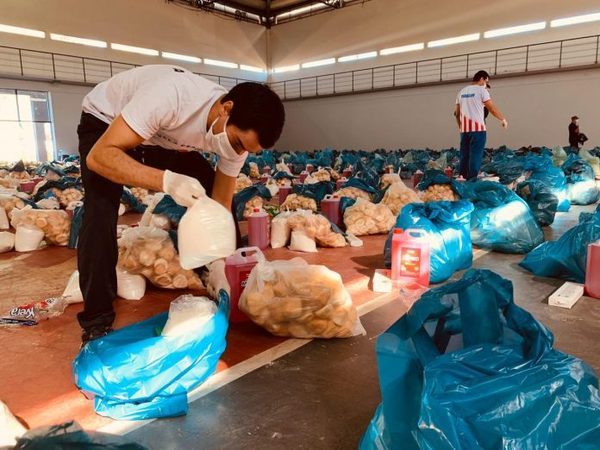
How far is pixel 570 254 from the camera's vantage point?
107 inches

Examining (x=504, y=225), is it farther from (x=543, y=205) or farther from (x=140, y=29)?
(x=140, y=29)

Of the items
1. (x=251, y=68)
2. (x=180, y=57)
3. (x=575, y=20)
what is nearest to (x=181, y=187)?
(x=575, y=20)

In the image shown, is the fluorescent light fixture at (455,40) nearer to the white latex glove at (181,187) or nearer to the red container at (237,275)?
the red container at (237,275)

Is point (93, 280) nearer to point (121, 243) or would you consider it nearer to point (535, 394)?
point (121, 243)

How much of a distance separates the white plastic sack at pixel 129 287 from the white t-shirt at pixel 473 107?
15.4 feet

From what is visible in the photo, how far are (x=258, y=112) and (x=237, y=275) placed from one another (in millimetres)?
866

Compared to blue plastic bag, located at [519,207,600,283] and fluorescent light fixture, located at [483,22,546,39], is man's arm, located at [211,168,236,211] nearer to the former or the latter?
blue plastic bag, located at [519,207,600,283]

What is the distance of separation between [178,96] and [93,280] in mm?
797

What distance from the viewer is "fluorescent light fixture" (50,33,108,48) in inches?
576

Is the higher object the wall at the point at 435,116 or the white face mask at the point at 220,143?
the wall at the point at 435,116

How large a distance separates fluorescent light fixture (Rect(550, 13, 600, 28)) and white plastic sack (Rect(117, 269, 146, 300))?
1450cm

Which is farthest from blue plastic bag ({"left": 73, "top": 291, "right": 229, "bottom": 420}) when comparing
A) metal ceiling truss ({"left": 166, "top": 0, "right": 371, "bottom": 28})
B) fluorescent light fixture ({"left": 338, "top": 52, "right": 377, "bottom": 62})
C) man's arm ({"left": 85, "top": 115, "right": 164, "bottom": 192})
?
metal ceiling truss ({"left": 166, "top": 0, "right": 371, "bottom": 28})

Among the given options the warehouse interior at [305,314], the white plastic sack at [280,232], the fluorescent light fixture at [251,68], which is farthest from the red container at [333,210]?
the fluorescent light fixture at [251,68]

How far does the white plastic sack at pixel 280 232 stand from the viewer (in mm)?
3689
